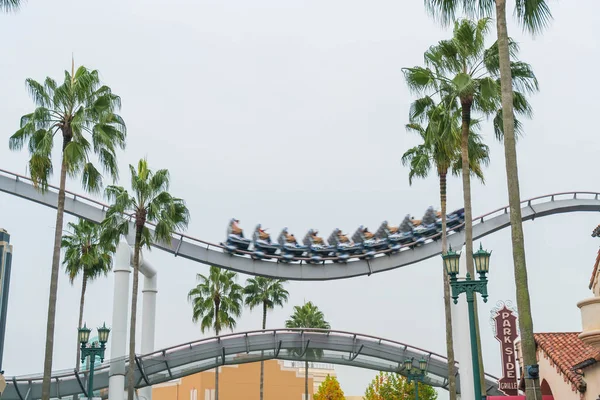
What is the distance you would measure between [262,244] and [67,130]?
47.9 ft

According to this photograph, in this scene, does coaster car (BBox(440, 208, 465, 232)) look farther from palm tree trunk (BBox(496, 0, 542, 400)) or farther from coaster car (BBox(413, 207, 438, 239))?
palm tree trunk (BBox(496, 0, 542, 400))

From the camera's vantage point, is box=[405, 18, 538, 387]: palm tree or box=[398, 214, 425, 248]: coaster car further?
box=[398, 214, 425, 248]: coaster car

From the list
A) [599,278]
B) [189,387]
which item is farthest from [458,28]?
[189,387]

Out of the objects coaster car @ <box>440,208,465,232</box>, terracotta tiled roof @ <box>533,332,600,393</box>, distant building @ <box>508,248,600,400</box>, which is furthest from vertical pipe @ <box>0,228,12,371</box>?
terracotta tiled roof @ <box>533,332,600,393</box>

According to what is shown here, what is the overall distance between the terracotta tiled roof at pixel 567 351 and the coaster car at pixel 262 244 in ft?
46.6

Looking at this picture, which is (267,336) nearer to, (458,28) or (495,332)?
(495,332)

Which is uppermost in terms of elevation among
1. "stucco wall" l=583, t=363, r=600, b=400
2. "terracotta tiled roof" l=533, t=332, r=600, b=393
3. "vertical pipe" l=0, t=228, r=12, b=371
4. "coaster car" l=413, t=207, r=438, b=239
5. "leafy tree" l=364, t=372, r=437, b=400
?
"coaster car" l=413, t=207, r=438, b=239

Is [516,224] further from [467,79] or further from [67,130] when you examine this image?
[67,130]

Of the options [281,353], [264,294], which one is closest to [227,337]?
[281,353]

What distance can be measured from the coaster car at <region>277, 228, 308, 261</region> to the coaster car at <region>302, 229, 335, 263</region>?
40 cm

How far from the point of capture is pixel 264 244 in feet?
116

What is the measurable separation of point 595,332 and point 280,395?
52358 mm

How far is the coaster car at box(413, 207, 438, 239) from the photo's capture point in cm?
3628

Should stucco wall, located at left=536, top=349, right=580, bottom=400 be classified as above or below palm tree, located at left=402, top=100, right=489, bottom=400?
below
